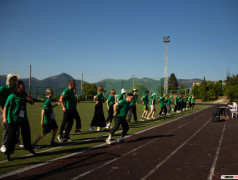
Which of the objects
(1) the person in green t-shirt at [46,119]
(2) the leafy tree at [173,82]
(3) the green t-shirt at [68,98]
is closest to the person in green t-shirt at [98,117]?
(3) the green t-shirt at [68,98]

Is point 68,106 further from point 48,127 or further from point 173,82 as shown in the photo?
point 173,82

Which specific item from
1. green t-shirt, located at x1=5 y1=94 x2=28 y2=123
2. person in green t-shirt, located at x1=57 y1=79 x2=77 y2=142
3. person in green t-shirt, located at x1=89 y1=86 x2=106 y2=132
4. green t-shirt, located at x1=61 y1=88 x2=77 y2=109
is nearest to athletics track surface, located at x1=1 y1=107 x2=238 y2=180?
green t-shirt, located at x1=5 y1=94 x2=28 y2=123

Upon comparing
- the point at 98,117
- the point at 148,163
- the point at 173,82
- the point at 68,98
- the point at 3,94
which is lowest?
the point at 148,163

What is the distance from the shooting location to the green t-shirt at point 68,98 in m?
7.28

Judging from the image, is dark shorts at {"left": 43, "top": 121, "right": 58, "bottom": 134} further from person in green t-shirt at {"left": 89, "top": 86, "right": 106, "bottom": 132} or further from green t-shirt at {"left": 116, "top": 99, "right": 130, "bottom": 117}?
person in green t-shirt at {"left": 89, "top": 86, "right": 106, "bottom": 132}

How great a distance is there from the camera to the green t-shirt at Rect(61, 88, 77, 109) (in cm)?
728

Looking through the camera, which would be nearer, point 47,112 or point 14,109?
point 14,109

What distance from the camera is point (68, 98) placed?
7363mm

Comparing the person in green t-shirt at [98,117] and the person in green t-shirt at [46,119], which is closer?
the person in green t-shirt at [46,119]

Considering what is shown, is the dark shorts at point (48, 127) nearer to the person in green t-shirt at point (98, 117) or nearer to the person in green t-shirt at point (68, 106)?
the person in green t-shirt at point (68, 106)

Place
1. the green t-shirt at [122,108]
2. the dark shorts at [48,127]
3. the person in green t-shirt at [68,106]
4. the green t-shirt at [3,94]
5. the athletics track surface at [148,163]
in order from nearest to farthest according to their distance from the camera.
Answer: the athletics track surface at [148,163] < the green t-shirt at [3,94] < the dark shorts at [48,127] < the green t-shirt at [122,108] < the person in green t-shirt at [68,106]

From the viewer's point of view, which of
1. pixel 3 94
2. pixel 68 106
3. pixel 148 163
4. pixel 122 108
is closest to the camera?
pixel 148 163

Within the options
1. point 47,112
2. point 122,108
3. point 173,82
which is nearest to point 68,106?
point 47,112

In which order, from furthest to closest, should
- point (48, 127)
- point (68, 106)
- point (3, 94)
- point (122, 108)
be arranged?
1. point (68, 106)
2. point (122, 108)
3. point (48, 127)
4. point (3, 94)
